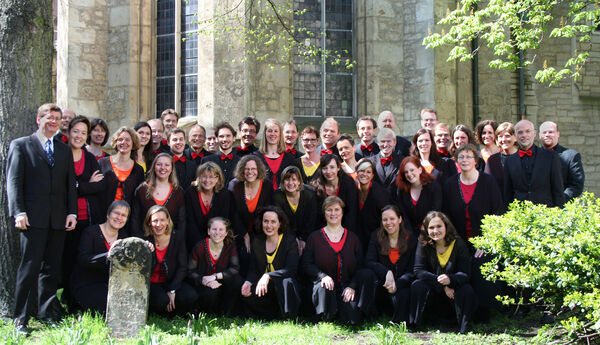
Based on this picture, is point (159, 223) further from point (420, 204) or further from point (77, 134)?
point (420, 204)

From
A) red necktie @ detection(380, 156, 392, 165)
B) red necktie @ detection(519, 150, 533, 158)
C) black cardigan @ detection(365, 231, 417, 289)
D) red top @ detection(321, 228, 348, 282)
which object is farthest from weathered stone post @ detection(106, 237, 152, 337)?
red necktie @ detection(519, 150, 533, 158)

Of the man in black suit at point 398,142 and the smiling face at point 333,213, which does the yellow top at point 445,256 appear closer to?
the smiling face at point 333,213

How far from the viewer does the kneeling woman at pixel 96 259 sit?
6820mm

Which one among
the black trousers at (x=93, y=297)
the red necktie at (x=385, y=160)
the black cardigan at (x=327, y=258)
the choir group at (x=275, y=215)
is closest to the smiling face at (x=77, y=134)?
the choir group at (x=275, y=215)

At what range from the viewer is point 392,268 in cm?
730

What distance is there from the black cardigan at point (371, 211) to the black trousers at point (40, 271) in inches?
130

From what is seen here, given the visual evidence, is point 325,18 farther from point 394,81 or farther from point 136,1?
point 136,1

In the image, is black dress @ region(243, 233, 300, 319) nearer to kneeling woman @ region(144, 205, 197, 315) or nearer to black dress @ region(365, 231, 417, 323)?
kneeling woman @ region(144, 205, 197, 315)

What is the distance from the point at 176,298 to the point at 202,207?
3.58 feet

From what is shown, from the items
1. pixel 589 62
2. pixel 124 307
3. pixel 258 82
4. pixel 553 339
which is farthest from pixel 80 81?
pixel 589 62

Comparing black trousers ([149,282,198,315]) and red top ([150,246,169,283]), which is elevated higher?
red top ([150,246,169,283])

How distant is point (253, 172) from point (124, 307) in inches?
82.0

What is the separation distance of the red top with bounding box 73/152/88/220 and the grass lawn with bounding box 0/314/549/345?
3.84 ft

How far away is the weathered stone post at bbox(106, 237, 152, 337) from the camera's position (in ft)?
20.5
